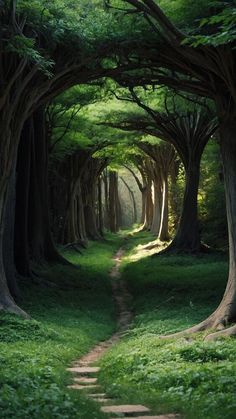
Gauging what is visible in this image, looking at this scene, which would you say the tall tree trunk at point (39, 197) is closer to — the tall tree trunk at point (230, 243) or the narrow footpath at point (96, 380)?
the narrow footpath at point (96, 380)

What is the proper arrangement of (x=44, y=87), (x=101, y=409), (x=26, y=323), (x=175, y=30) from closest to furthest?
(x=101, y=409) → (x=175, y=30) → (x=26, y=323) → (x=44, y=87)

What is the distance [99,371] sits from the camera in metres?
9.91

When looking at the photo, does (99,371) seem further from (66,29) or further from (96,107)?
(96,107)

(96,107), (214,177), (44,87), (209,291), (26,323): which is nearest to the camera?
(26,323)

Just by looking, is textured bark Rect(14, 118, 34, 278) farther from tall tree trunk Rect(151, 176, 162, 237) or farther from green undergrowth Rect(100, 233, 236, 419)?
tall tree trunk Rect(151, 176, 162, 237)

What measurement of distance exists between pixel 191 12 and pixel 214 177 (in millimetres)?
21690

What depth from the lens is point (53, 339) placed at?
1211cm

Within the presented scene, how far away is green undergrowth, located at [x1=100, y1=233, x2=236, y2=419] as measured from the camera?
23.4 feet

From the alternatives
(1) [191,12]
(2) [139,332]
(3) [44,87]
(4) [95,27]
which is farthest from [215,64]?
(2) [139,332]

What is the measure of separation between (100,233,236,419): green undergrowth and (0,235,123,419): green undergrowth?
2.59ft

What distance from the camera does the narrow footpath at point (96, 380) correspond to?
6668 mm

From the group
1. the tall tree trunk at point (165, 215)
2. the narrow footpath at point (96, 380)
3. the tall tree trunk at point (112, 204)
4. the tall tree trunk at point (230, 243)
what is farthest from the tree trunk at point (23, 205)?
the tall tree trunk at point (112, 204)

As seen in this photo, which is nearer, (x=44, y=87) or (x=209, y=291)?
(x=44, y=87)

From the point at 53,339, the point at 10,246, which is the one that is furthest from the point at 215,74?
the point at 10,246
